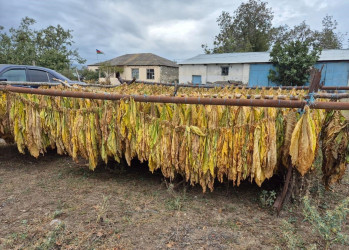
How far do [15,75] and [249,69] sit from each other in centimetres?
1835

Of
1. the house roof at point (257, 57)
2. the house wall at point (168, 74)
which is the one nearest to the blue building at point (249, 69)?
the house roof at point (257, 57)

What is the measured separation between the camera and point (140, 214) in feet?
9.31

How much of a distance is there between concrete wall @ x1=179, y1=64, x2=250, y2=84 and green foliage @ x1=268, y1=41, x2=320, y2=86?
10.4ft

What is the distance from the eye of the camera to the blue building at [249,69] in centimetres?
1750

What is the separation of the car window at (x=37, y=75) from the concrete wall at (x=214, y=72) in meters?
17.0

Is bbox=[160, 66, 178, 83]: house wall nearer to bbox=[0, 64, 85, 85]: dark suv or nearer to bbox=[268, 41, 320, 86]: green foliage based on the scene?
bbox=[268, 41, 320, 86]: green foliage

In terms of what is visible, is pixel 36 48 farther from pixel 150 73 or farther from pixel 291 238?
pixel 291 238

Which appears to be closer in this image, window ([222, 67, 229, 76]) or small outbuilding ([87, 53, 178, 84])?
window ([222, 67, 229, 76])

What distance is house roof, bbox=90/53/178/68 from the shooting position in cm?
2972

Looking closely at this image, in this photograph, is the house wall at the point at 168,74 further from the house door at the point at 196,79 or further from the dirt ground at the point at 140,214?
the dirt ground at the point at 140,214

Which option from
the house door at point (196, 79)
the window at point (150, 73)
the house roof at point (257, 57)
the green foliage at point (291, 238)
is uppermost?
the house roof at point (257, 57)

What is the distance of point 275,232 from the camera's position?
251cm

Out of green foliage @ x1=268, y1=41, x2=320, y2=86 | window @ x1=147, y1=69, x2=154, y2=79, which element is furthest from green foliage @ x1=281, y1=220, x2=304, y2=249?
window @ x1=147, y1=69, x2=154, y2=79

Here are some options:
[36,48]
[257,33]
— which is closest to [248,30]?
[257,33]
